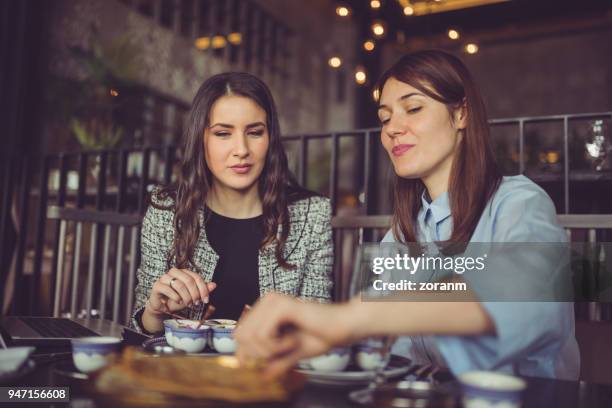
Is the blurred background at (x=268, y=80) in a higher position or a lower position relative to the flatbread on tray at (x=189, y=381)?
higher

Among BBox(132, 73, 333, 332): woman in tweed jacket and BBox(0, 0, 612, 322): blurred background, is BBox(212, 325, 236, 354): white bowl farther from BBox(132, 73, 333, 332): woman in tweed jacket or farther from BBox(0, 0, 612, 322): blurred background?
BBox(0, 0, 612, 322): blurred background

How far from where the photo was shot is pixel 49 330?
1.10 metres

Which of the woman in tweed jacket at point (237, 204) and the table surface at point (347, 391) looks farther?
the woman in tweed jacket at point (237, 204)

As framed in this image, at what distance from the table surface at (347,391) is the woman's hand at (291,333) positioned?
53 mm

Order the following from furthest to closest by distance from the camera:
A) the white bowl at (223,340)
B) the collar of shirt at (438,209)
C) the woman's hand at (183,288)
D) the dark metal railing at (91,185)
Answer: the dark metal railing at (91,185) → the collar of shirt at (438,209) → the woman's hand at (183,288) → the white bowl at (223,340)

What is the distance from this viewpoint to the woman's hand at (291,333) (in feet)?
2.16

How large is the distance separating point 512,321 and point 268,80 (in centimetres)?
780

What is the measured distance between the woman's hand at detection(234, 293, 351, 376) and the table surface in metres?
0.05

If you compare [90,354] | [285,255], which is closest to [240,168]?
[285,255]

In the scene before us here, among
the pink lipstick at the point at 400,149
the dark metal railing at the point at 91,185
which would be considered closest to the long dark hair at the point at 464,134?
the pink lipstick at the point at 400,149

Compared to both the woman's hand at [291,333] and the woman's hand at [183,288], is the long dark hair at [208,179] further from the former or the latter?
the woman's hand at [291,333]

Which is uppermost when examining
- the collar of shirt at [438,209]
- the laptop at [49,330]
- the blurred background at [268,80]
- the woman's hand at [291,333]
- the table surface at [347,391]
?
the blurred background at [268,80]

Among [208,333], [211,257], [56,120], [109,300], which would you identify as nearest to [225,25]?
[56,120]

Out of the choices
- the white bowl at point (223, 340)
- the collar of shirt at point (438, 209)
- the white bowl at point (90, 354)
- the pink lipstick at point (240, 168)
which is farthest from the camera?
the pink lipstick at point (240, 168)
